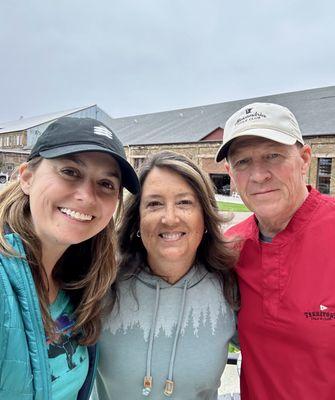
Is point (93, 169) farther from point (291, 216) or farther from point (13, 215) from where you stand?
point (291, 216)

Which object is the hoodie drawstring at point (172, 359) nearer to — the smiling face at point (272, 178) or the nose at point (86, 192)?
the smiling face at point (272, 178)

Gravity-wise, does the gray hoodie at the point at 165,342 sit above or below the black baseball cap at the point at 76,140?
below

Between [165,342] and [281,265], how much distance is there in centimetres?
77

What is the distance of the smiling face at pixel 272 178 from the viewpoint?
2.04 metres

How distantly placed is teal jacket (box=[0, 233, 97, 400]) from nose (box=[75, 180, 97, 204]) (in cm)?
33

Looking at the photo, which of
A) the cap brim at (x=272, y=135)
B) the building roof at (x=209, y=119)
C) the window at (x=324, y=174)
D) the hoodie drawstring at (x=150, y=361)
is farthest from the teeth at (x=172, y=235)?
the building roof at (x=209, y=119)

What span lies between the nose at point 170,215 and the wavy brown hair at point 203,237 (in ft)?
0.70

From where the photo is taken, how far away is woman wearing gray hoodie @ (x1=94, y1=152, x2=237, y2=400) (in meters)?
1.91

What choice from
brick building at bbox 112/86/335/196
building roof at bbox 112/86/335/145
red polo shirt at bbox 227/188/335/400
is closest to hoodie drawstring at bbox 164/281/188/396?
red polo shirt at bbox 227/188/335/400

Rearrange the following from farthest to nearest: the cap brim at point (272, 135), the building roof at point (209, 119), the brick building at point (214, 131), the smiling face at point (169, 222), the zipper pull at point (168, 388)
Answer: the building roof at point (209, 119) → the brick building at point (214, 131) → the smiling face at point (169, 222) → the cap brim at point (272, 135) → the zipper pull at point (168, 388)

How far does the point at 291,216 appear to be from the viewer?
80.7 inches

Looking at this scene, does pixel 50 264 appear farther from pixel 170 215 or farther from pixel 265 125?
pixel 265 125

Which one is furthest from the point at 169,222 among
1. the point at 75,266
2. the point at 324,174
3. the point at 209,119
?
the point at 209,119

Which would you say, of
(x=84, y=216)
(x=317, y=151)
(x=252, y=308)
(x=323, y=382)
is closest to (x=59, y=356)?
(x=84, y=216)
